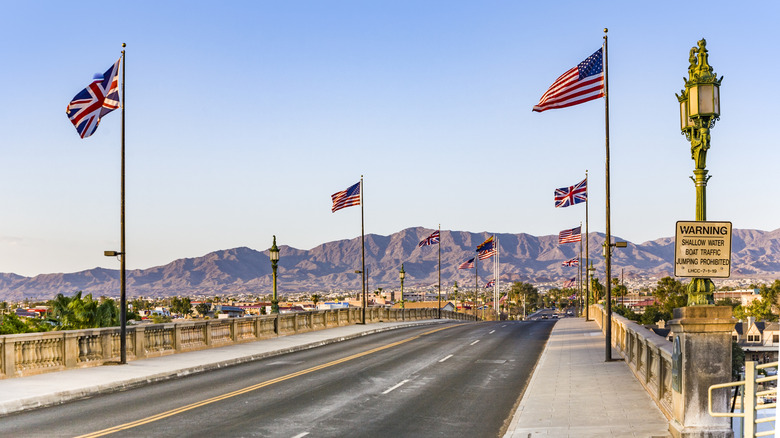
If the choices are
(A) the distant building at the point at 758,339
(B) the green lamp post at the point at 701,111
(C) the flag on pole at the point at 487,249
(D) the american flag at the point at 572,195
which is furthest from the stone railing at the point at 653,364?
(A) the distant building at the point at 758,339

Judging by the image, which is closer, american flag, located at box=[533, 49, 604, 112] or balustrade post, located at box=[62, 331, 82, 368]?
balustrade post, located at box=[62, 331, 82, 368]

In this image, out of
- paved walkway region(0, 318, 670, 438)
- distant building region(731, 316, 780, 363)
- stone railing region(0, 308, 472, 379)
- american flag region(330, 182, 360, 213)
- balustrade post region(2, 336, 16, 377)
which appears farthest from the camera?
distant building region(731, 316, 780, 363)

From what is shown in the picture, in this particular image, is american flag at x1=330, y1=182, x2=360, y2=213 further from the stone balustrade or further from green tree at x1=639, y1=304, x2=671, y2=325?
green tree at x1=639, y1=304, x2=671, y2=325

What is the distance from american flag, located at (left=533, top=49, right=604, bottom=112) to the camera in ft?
74.5

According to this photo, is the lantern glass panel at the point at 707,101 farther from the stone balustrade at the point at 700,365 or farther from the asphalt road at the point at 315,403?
the asphalt road at the point at 315,403

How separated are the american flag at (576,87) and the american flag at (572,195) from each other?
19.3 m

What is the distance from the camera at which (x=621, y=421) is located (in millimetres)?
13812

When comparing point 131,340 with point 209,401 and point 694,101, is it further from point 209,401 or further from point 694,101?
point 694,101

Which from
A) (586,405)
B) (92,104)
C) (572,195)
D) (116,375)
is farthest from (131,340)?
(572,195)

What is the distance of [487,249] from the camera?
65938mm

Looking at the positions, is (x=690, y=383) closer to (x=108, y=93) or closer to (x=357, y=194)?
(x=108, y=93)

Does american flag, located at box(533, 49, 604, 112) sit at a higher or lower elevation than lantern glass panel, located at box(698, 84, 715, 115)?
higher

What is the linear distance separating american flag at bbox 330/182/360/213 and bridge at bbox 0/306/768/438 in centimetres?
1571

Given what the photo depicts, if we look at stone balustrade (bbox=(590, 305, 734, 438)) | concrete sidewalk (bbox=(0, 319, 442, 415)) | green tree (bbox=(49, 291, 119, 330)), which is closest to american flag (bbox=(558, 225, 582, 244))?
concrete sidewalk (bbox=(0, 319, 442, 415))
